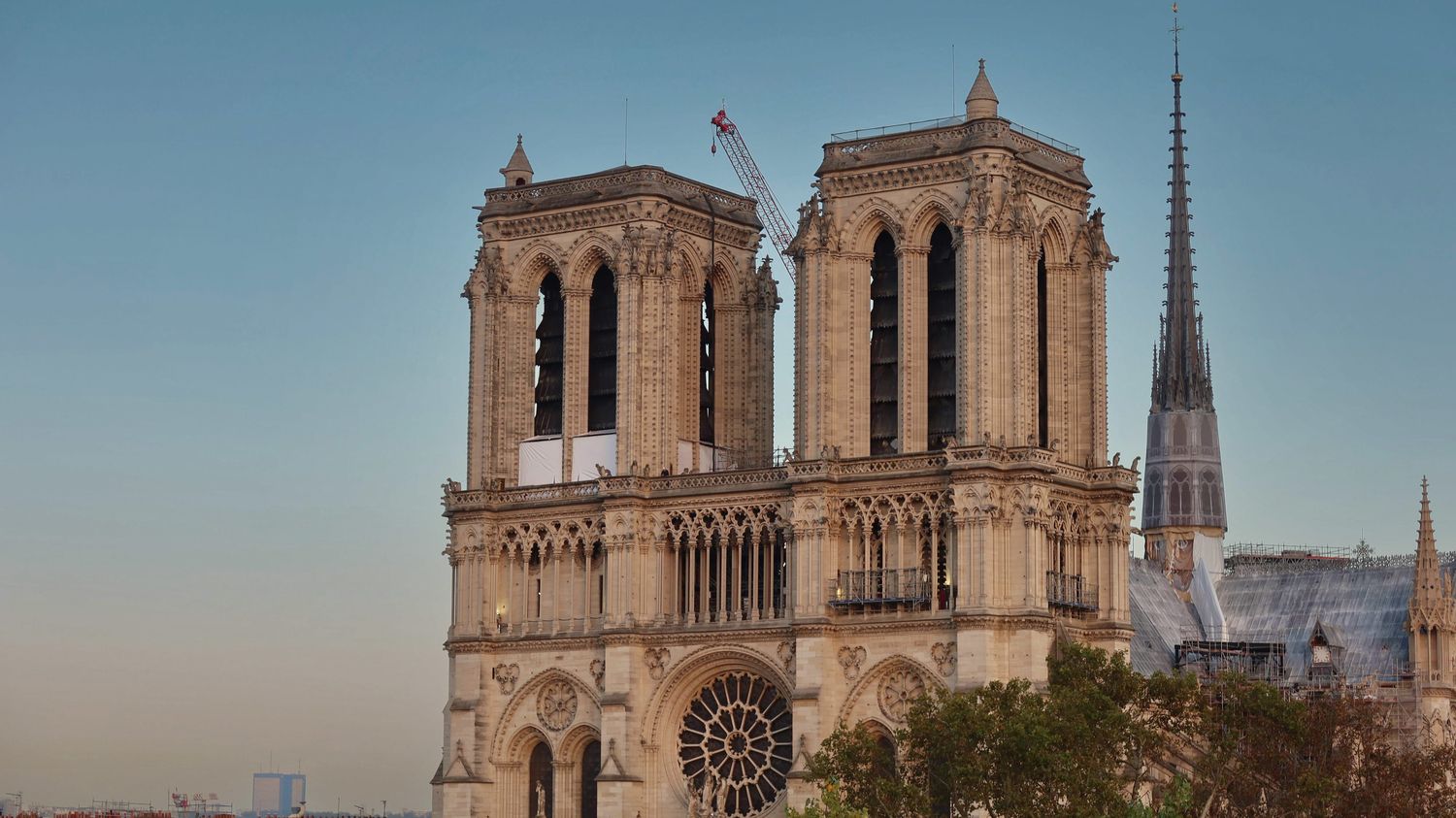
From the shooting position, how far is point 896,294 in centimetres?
10244

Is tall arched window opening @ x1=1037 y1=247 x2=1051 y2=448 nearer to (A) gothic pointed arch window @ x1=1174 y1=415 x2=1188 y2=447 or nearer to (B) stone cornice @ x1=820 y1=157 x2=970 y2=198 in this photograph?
(B) stone cornice @ x1=820 y1=157 x2=970 y2=198

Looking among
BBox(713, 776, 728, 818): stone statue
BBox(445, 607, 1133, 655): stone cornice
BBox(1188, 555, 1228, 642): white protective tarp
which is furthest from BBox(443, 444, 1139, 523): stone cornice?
BBox(1188, 555, 1228, 642): white protective tarp

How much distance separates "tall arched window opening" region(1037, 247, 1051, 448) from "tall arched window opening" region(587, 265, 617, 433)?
59.0ft

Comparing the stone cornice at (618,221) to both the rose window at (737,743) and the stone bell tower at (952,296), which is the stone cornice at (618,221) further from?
the rose window at (737,743)

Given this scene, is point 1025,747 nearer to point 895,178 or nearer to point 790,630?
point 790,630

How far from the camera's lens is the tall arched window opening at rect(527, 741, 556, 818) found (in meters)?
108

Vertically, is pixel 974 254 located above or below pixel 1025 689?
above

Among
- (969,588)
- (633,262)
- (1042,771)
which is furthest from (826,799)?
(633,262)

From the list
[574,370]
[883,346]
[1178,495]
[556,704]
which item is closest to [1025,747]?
[883,346]

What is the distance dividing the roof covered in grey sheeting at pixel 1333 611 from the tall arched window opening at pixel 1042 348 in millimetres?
27484

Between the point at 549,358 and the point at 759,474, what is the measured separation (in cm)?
1318

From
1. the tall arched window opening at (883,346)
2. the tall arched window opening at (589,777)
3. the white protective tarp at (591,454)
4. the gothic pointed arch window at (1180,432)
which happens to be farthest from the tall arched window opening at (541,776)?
the gothic pointed arch window at (1180,432)

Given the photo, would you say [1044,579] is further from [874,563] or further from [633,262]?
[633,262]

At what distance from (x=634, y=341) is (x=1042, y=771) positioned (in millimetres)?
29548
